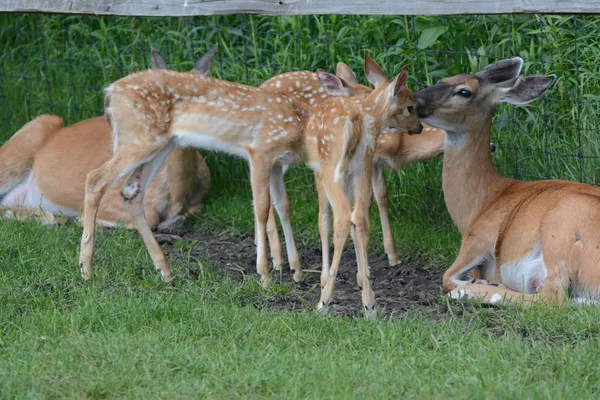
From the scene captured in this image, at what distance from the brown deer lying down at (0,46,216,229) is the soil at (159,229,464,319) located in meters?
0.43

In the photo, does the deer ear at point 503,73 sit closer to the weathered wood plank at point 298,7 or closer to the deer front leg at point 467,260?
the weathered wood plank at point 298,7

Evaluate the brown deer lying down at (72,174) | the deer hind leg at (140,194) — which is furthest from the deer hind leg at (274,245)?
the brown deer lying down at (72,174)

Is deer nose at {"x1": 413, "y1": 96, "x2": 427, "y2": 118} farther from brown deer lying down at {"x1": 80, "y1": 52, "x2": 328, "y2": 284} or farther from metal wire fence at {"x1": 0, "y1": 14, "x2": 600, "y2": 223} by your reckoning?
metal wire fence at {"x1": 0, "y1": 14, "x2": 600, "y2": 223}

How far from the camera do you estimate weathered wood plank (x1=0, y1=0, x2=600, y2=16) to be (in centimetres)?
603

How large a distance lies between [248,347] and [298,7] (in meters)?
2.85

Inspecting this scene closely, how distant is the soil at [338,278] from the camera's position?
5.76m

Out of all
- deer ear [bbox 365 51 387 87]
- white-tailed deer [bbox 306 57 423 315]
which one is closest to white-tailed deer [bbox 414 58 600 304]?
deer ear [bbox 365 51 387 87]

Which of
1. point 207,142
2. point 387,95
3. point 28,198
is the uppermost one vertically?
point 387,95

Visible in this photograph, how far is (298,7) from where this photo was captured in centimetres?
695

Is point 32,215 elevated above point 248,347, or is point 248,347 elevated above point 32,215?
point 248,347

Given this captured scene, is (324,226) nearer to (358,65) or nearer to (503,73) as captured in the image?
(503,73)

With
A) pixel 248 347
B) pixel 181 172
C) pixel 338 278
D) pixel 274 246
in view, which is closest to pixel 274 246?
pixel 274 246

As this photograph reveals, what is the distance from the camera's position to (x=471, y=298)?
5.79 metres

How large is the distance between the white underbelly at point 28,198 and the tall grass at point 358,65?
1050mm
